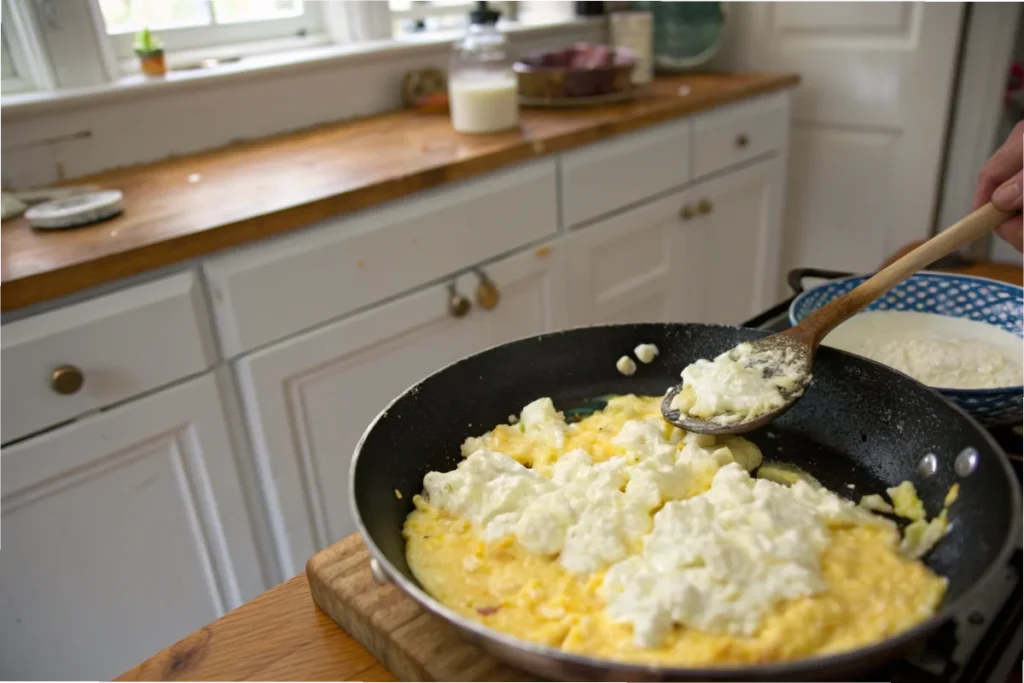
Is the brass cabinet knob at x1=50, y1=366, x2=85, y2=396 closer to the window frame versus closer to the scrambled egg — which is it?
the scrambled egg

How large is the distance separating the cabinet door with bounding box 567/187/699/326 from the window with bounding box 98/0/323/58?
87cm

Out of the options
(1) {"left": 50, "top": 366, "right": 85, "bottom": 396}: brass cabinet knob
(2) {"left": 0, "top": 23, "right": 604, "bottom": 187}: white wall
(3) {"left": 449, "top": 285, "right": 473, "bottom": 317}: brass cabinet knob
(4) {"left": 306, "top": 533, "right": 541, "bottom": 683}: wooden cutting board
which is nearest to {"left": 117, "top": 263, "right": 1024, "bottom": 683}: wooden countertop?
(4) {"left": 306, "top": 533, "right": 541, "bottom": 683}: wooden cutting board

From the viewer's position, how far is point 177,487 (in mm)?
1157

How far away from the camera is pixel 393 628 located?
570 mm

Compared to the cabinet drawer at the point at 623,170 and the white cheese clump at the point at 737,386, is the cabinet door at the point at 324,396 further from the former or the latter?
the white cheese clump at the point at 737,386

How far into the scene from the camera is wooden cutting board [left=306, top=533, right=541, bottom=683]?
538mm

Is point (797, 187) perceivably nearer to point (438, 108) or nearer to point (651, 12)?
point (651, 12)

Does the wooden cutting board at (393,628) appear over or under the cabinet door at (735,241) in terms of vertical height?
over

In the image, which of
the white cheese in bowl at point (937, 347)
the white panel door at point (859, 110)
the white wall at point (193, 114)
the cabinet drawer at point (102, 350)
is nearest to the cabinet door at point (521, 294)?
the cabinet drawer at point (102, 350)

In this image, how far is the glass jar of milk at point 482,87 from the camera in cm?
156

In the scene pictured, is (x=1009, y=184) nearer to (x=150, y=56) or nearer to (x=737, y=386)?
(x=737, y=386)

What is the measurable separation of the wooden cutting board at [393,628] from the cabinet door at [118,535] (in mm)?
553

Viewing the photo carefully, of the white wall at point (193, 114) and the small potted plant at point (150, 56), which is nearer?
the white wall at point (193, 114)

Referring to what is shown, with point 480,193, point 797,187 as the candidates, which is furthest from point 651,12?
point 480,193
